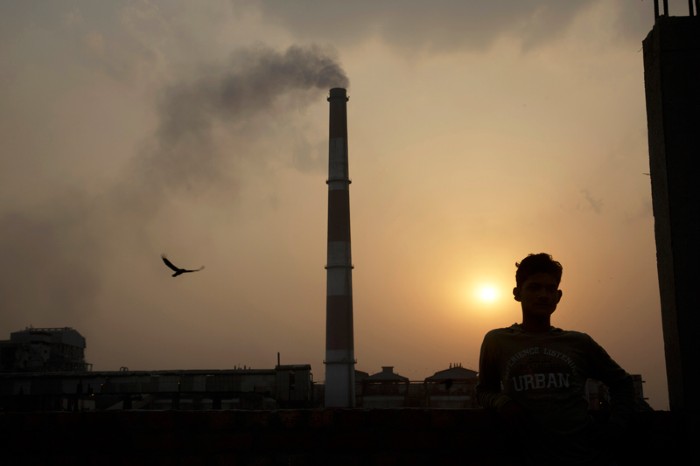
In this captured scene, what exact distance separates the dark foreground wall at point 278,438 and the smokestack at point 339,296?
24.2m

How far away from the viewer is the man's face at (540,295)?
9.83 feet

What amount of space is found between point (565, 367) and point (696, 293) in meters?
1.46

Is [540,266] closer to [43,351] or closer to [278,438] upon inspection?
[278,438]

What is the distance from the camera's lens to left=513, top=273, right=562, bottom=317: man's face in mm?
2996

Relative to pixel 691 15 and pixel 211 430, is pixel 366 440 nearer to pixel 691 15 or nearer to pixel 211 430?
pixel 211 430

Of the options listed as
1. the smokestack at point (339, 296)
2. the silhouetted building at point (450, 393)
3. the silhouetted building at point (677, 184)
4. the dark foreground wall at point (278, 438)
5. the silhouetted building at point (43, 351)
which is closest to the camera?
the dark foreground wall at point (278, 438)

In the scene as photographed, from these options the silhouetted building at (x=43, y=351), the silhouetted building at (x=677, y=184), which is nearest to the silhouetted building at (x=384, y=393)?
the silhouetted building at (x=43, y=351)

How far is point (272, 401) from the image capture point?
29.8 meters

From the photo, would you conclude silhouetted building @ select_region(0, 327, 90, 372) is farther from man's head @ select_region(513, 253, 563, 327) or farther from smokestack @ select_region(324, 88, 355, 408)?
man's head @ select_region(513, 253, 563, 327)

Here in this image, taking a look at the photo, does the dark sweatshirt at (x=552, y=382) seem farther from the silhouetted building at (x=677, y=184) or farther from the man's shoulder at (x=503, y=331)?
the silhouetted building at (x=677, y=184)

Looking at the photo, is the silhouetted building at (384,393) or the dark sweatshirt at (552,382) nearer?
the dark sweatshirt at (552,382)

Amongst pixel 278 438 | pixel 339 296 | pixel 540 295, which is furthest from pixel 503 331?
pixel 339 296

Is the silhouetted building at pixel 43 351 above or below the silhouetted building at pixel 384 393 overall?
above

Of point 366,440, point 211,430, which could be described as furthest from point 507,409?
point 211,430
